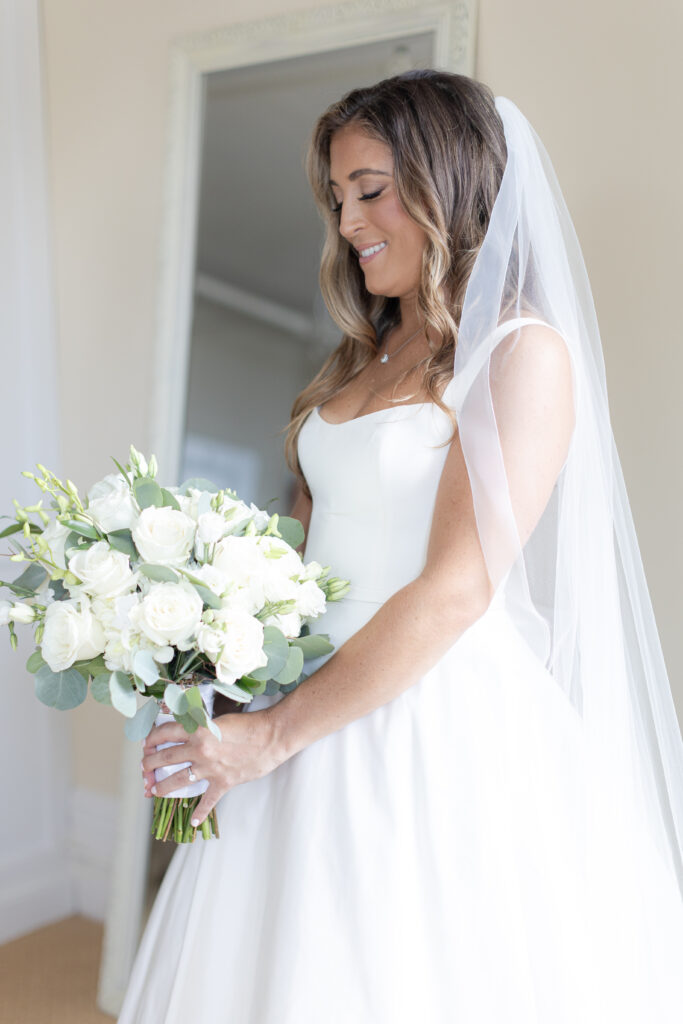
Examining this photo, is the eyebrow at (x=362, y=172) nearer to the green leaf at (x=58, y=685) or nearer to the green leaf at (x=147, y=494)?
the green leaf at (x=147, y=494)

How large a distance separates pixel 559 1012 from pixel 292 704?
0.55m

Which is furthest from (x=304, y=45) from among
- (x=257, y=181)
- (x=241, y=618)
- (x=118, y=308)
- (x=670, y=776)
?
(x=670, y=776)

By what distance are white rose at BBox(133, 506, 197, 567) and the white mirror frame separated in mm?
1286

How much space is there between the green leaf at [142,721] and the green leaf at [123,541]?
8.3 inches

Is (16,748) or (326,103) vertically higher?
(326,103)

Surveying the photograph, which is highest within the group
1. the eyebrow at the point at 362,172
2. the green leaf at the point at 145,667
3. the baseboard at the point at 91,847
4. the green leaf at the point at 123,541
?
the eyebrow at the point at 362,172

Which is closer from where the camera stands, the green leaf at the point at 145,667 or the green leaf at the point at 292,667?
the green leaf at the point at 145,667

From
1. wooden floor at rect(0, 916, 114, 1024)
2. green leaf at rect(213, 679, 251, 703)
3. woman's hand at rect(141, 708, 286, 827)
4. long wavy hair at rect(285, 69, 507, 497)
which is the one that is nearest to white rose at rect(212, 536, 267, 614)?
green leaf at rect(213, 679, 251, 703)

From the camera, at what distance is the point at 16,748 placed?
2.77 meters

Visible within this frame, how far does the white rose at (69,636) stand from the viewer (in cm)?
123

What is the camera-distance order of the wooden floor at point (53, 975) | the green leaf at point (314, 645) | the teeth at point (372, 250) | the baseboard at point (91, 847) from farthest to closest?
the baseboard at point (91, 847)
the wooden floor at point (53, 975)
the teeth at point (372, 250)
the green leaf at point (314, 645)

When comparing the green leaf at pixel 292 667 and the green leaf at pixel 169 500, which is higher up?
the green leaf at pixel 169 500

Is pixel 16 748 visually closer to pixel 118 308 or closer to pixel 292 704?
pixel 118 308

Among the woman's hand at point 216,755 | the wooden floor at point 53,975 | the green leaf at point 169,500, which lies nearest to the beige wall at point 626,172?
the woman's hand at point 216,755
